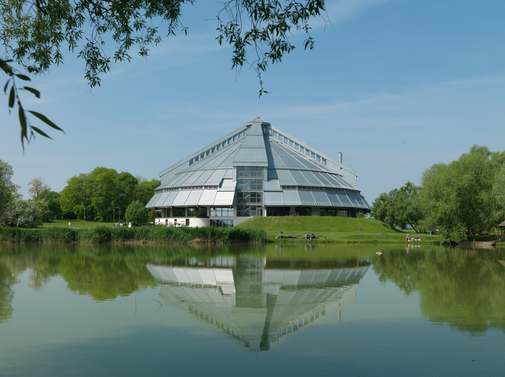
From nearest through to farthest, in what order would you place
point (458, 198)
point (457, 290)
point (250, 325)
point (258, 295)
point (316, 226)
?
point (250, 325), point (258, 295), point (457, 290), point (458, 198), point (316, 226)

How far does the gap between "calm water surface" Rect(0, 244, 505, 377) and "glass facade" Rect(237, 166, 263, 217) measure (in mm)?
64065

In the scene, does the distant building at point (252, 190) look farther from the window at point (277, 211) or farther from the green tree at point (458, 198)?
the green tree at point (458, 198)

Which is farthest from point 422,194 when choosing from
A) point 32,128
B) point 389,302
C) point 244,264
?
point 32,128

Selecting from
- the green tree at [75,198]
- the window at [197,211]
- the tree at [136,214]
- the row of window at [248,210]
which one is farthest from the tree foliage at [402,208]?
the green tree at [75,198]

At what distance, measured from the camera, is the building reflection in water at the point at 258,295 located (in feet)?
34.1

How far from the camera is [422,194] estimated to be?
2095 inches

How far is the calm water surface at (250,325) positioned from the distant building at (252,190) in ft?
206

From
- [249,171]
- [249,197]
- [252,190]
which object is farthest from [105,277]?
[249,171]

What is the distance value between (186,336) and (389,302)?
24.4ft

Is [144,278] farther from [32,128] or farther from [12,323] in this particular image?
[32,128]

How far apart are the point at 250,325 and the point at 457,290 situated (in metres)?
9.77

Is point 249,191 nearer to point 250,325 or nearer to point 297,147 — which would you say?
point 297,147

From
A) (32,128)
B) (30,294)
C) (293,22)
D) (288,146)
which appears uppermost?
(288,146)

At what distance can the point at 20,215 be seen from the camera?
71.0 metres
